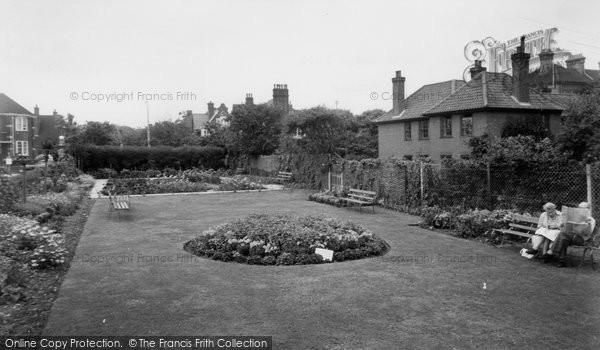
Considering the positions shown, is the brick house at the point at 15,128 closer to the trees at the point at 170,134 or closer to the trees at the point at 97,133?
the trees at the point at 97,133

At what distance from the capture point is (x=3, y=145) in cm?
6088

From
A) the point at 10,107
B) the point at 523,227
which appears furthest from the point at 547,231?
the point at 10,107

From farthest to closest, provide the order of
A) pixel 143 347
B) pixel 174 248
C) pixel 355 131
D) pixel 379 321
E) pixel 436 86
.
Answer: pixel 355 131 → pixel 436 86 → pixel 174 248 → pixel 379 321 → pixel 143 347

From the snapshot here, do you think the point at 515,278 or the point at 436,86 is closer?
the point at 515,278

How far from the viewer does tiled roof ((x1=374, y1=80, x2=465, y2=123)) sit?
3678cm

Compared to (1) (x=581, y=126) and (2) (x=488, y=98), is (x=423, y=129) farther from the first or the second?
(1) (x=581, y=126)

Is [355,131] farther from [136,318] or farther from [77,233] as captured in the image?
[136,318]

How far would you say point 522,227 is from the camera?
10.3 metres

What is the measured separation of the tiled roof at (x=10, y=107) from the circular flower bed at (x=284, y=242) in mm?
60678

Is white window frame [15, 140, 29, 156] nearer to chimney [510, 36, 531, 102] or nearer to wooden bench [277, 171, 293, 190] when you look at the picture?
wooden bench [277, 171, 293, 190]

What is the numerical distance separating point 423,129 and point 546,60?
882 inches

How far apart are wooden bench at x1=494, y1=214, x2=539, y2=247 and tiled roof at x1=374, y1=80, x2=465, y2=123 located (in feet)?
83.2

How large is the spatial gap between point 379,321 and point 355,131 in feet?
156

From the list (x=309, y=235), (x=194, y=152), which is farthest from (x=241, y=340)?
(x=194, y=152)
